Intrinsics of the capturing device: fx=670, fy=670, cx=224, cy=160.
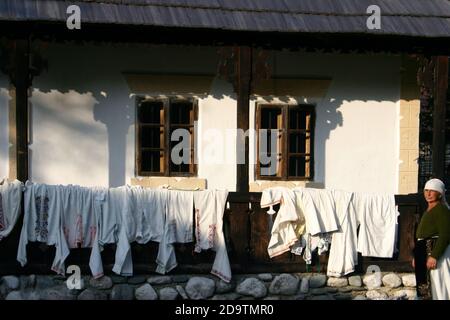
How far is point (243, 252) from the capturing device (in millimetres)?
7824

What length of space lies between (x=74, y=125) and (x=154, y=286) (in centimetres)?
261

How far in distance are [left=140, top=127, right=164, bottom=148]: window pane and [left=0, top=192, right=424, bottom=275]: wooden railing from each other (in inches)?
72.5

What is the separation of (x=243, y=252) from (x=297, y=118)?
2.51 metres

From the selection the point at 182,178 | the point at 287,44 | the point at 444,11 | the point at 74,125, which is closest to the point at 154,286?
the point at 182,178

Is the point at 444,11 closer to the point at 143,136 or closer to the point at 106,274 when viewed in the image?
the point at 143,136

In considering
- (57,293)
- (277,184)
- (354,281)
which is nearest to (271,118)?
(277,184)

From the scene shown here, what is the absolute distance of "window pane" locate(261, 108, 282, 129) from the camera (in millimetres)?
9445

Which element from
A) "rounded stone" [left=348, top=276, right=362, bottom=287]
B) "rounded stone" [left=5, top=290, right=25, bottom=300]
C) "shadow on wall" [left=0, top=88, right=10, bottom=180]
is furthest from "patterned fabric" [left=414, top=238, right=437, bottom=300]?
"shadow on wall" [left=0, top=88, right=10, bottom=180]

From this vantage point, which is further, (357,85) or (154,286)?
(357,85)

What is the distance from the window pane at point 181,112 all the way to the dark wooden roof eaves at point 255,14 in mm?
1814

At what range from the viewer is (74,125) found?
8961 millimetres

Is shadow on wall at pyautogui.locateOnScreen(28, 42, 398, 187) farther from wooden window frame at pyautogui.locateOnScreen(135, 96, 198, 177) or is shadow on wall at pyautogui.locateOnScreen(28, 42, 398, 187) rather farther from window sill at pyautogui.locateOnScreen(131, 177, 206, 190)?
window sill at pyautogui.locateOnScreen(131, 177, 206, 190)

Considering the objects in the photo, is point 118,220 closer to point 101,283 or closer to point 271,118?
point 101,283

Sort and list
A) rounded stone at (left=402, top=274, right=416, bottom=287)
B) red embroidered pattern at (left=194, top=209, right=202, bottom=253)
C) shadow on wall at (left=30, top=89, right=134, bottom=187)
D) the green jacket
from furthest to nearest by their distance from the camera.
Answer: shadow on wall at (left=30, top=89, right=134, bottom=187)
rounded stone at (left=402, top=274, right=416, bottom=287)
red embroidered pattern at (left=194, top=209, right=202, bottom=253)
the green jacket
